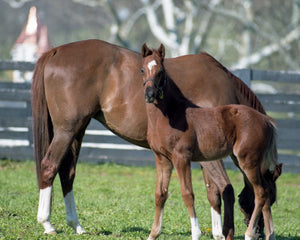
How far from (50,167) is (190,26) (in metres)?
16.5

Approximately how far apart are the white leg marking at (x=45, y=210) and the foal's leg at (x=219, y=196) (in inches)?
66.4

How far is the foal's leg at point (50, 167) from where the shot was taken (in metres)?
5.01

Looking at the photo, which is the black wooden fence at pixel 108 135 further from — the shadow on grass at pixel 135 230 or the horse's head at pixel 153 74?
the horse's head at pixel 153 74

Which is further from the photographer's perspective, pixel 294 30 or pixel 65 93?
pixel 294 30

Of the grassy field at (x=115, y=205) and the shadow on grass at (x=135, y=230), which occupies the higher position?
the shadow on grass at (x=135, y=230)

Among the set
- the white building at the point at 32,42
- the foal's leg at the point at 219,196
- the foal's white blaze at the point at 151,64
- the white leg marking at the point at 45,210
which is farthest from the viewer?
the white building at the point at 32,42

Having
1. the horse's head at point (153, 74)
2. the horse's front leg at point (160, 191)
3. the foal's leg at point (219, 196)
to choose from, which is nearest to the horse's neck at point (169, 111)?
the horse's head at point (153, 74)

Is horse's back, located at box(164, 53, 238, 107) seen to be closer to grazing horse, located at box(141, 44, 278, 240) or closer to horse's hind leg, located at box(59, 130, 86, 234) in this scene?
grazing horse, located at box(141, 44, 278, 240)

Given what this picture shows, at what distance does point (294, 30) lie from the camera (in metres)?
20.2

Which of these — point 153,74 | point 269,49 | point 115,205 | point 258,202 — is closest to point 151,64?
point 153,74

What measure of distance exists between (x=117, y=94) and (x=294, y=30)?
55.1 feet

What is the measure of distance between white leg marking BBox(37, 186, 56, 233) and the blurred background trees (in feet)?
45.6

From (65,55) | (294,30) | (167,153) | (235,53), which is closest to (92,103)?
(65,55)

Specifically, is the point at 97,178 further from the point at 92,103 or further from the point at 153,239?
the point at 153,239
